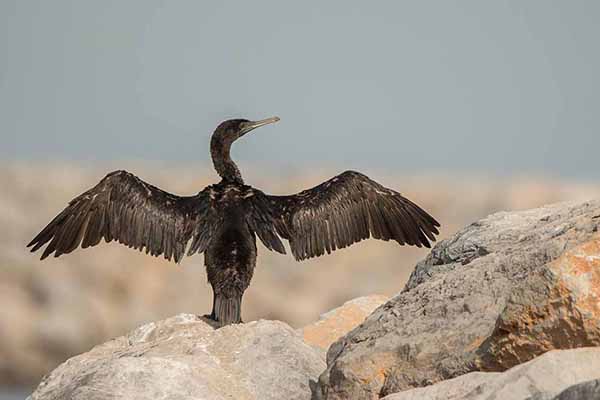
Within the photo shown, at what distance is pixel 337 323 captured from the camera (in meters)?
8.91

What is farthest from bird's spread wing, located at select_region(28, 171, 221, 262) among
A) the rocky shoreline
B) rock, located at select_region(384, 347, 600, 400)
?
rock, located at select_region(384, 347, 600, 400)

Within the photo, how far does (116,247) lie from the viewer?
25.9 meters

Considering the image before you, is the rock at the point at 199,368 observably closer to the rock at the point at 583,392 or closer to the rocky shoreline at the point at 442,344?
the rocky shoreline at the point at 442,344

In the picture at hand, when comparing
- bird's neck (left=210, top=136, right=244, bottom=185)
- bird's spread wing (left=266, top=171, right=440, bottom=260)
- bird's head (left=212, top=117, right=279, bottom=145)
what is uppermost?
bird's head (left=212, top=117, right=279, bottom=145)

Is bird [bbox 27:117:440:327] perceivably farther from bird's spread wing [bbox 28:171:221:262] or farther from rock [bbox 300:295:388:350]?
rock [bbox 300:295:388:350]

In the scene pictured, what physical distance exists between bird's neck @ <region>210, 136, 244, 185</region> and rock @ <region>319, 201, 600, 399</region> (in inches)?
104

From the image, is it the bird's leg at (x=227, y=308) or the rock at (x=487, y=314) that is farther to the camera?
the bird's leg at (x=227, y=308)

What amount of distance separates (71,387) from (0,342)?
751 inches

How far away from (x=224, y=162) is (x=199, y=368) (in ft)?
10.4

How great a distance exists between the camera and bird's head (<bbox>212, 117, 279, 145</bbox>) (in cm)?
985

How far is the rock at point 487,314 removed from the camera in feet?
18.7

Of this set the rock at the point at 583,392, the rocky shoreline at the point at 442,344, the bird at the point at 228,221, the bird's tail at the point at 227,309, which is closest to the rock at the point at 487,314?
the rocky shoreline at the point at 442,344

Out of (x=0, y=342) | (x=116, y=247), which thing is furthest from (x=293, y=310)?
(x=0, y=342)

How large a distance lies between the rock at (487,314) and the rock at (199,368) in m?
0.28
